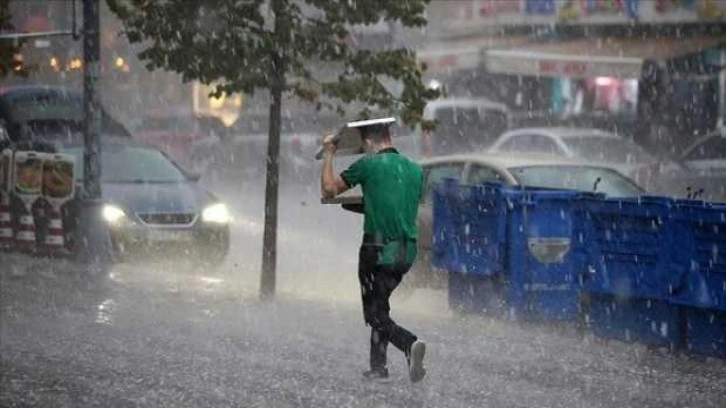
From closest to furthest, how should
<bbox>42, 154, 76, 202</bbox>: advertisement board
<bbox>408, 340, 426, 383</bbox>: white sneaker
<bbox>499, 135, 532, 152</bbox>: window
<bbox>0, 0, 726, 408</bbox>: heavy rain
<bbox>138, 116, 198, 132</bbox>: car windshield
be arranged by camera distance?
<bbox>408, 340, 426, 383</bbox>: white sneaker, <bbox>0, 0, 726, 408</bbox>: heavy rain, <bbox>42, 154, 76, 202</bbox>: advertisement board, <bbox>499, 135, 532, 152</bbox>: window, <bbox>138, 116, 198, 132</bbox>: car windshield

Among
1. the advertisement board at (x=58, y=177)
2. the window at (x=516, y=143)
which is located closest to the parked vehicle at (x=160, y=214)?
the advertisement board at (x=58, y=177)

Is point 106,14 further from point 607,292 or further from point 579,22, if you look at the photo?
point 607,292

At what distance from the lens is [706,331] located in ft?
34.7

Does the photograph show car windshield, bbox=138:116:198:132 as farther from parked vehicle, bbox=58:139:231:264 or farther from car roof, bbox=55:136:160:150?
parked vehicle, bbox=58:139:231:264

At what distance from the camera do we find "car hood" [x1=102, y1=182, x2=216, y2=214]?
1605 cm

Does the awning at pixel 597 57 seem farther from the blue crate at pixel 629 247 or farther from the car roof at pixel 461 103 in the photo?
the blue crate at pixel 629 247

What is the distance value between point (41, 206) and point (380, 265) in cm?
851

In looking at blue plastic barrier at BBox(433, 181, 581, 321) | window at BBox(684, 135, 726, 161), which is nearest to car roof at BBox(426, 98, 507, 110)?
window at BBox(684, 135, 726, 161)

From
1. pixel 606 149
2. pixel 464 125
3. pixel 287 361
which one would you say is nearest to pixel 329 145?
pixel 287 361

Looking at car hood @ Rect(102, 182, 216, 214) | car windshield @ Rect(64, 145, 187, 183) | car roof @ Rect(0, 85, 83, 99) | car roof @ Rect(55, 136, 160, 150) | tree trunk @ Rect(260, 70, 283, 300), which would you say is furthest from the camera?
car roof @ Rect(0, 85, 83, 99)

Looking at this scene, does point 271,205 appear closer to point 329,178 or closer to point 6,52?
point 329,178

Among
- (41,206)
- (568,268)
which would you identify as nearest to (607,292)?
(568,268)

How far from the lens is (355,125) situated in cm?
910

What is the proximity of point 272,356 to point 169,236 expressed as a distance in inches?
226
